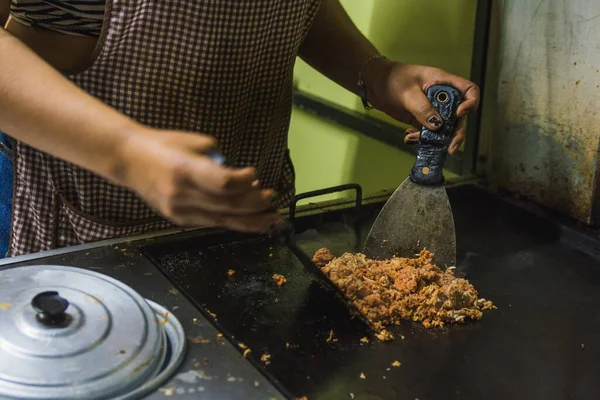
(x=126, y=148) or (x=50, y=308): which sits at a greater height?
(x=126, y=148)

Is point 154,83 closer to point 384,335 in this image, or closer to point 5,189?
point 5,189

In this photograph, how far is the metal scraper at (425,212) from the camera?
3.58ft

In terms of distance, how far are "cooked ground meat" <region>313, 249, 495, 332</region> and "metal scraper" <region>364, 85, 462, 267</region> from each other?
4 centimetres

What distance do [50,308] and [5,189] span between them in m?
0.55

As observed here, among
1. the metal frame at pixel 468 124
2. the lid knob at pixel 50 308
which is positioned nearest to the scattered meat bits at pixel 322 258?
the lid knob at pixel 50 308

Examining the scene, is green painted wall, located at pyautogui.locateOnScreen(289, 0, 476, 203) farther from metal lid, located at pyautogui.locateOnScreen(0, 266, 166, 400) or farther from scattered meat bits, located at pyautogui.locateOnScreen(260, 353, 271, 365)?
metal lid, located at pyautogui.locateOnScreen(0, 266, 166, 400)

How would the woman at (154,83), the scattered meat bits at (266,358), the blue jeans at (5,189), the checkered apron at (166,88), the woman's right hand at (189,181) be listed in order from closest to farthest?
1. the woman's right hand at (189,181)
2. the scattered meat bits at (266,358)
3. the woman at (154,83)
4. the checkered apron at (166,88)
5. the blue jeans at (5,189)

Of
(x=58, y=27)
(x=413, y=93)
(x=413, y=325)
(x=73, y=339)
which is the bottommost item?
(x=413, y=325)

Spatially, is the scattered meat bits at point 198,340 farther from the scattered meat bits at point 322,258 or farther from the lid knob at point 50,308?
the scattered meat bits at point 322,258

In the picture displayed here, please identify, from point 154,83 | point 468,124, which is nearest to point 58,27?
point 154,83

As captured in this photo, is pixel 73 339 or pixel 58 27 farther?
pixel 58 27

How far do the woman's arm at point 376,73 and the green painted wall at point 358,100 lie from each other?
211 mm

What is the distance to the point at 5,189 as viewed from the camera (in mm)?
1215

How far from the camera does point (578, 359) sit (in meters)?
0.92
